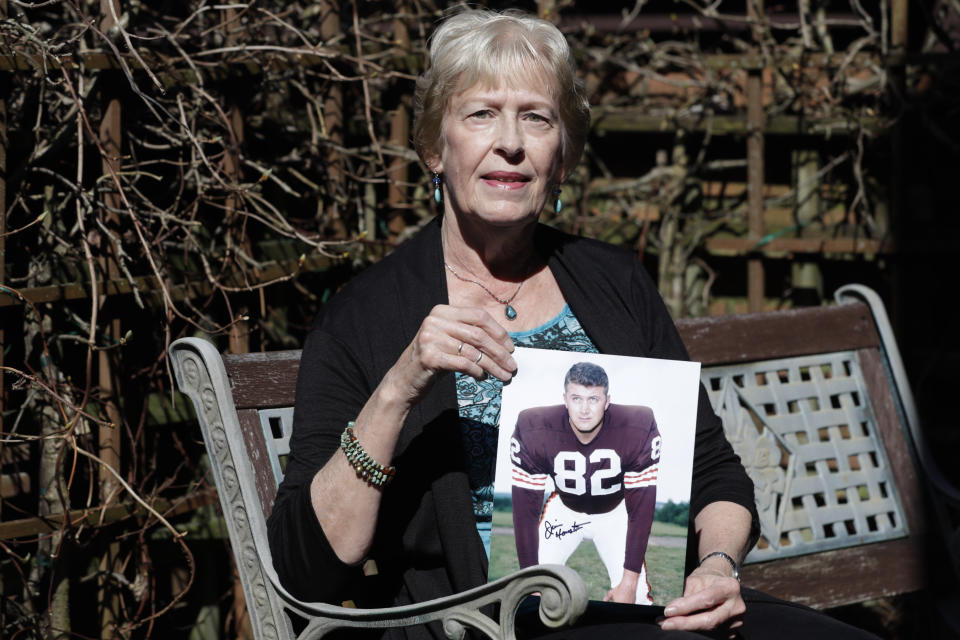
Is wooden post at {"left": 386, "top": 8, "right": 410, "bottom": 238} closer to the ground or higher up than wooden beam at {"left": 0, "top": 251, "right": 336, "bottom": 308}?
higher up

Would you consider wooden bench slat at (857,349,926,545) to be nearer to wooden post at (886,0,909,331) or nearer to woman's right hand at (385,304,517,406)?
wooden post at (886,0,909,331)

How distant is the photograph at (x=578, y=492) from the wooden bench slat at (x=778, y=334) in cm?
104

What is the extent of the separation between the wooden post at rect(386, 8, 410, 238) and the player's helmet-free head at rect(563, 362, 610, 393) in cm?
175

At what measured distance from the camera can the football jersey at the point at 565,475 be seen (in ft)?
6.23

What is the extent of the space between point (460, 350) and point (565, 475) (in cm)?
29

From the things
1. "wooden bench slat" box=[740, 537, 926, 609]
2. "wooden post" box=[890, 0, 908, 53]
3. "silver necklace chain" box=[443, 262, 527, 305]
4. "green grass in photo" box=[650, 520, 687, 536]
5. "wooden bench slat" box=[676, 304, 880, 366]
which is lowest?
"wooden bench slat" box=[740, 537, 926, 609]

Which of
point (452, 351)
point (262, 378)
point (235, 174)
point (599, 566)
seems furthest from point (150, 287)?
point (599, 566)

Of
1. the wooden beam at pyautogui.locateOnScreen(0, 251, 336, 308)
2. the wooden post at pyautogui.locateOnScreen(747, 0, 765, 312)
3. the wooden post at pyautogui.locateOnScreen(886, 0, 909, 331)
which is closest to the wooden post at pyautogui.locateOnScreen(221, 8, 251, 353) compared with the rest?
the wooden beam at pyautogui.locateOnScreen(0, 251, 336, 308)

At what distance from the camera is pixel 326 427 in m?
2.12

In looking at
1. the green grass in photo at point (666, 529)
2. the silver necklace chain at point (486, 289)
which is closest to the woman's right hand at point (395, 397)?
the green grass in photo at point (666, 529)

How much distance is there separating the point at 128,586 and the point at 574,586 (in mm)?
1652

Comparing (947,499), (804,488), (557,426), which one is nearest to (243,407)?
(557,426)

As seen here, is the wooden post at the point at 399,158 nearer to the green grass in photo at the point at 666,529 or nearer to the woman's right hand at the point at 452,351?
the woman's right hand at the point at 452,351
